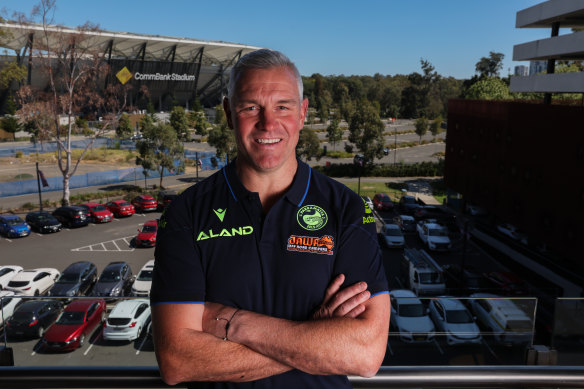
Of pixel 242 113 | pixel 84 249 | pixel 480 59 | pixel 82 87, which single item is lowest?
pixel 84 249

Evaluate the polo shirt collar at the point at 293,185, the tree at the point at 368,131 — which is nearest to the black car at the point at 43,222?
the polo shirt collar at the point at 293,185

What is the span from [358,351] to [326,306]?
7.9 inches

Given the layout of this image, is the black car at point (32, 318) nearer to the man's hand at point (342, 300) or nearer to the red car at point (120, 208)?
the man's hand at point (342, 300)

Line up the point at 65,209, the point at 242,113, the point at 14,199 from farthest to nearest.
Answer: the point at 14,199 < the point at 65,209 < the point at 242,113

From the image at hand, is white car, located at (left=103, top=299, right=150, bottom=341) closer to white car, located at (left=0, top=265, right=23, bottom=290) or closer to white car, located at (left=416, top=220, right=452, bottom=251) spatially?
white car, located at (left=0, top=265, right=23, bottom=290)

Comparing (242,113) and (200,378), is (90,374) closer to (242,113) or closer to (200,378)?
(200,378)

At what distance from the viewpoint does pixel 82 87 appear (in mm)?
29609

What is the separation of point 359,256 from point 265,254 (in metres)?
0.38

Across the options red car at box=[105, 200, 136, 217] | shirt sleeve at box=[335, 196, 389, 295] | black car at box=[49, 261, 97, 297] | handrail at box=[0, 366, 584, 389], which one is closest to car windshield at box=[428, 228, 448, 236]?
black car at box=[49, 261, 97, 297]

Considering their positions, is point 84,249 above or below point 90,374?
below

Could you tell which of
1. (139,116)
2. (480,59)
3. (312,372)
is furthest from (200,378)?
(480,59)

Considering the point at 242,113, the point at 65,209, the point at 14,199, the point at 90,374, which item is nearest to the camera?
the point at 90,374

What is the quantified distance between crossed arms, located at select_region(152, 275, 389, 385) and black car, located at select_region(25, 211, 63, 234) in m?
24.0

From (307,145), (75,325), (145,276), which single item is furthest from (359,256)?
(307,145)
